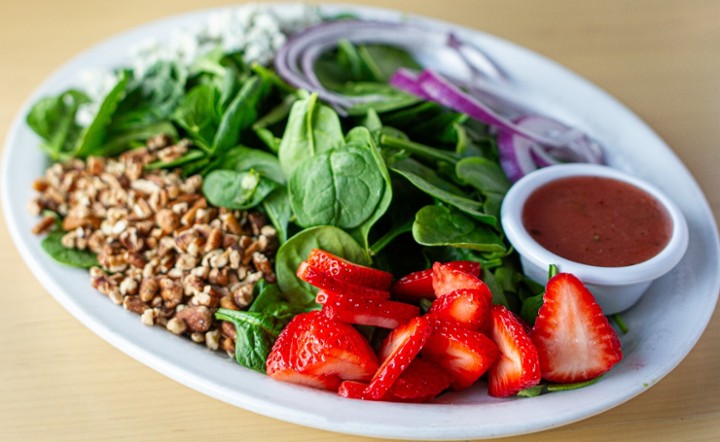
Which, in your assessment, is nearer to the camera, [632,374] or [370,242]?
[632,374]

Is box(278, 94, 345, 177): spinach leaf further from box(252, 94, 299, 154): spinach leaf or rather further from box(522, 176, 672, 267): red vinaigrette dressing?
box(522, 176, 672, 267): red vinaigrette dressing

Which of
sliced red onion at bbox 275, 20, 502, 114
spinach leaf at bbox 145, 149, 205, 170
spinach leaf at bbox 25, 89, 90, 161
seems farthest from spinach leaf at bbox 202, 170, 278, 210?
spinach leaf at bbox 25, 89, 90, 161

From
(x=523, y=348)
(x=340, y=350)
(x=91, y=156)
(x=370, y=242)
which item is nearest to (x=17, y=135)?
(x=91, y=156)

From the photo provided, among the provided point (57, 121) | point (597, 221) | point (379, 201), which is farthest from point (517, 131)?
point (57, 121)

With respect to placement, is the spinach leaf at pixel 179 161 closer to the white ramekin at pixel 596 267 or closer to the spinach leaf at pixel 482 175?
the spinach leaf at pixel 482 175

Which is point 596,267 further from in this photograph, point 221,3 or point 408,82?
point 221,3

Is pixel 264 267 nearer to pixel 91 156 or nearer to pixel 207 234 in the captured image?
pixel 207 234
